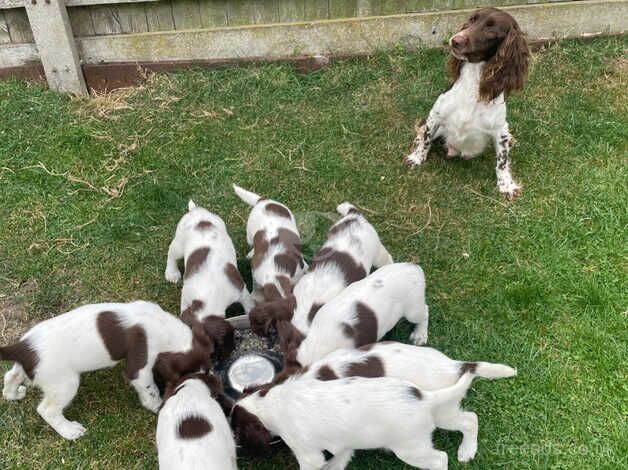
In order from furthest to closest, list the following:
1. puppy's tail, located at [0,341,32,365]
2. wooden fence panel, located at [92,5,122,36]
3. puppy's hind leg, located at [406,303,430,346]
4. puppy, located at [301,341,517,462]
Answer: wooden fence panel, located at [92,5,122,36] < puppy's hind leg, located at [406,303,430,346] < puppy's tail, located at [0,341,32,365] < puppy, located at [301,341,517,462]

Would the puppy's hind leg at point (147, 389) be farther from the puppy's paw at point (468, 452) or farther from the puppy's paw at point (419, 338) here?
the puppy's paw at point (468, 452)

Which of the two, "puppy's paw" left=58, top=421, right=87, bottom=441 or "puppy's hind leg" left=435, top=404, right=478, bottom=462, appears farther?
"puppy's paw" left=58, top=421, right=87, bottom=441

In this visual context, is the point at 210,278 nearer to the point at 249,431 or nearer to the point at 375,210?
the point at 249,431

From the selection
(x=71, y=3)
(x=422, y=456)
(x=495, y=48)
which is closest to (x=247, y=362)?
(x=422, y=456)

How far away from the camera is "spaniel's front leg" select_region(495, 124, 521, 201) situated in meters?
4.82

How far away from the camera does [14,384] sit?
3.49 meters

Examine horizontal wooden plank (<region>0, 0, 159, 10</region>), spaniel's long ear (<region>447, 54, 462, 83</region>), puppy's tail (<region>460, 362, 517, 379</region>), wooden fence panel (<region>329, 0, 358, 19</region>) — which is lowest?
puppy's tail (<region>460, 362, 517, 379</region>)

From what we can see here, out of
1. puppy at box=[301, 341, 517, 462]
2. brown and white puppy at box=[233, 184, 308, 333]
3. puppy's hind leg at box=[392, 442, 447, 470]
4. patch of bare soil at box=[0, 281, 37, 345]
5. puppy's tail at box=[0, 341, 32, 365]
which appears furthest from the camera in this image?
patch of bare soil at box=[0, 281, 37, 345]

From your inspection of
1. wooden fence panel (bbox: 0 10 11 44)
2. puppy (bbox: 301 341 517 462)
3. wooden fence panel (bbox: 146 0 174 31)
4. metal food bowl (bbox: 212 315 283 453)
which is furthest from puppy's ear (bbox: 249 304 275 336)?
wooden fence panel (bbox: 0 10 11 44)

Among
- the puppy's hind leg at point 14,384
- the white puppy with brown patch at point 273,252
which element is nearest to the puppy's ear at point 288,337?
the white puppy with brown patch at point 273,252

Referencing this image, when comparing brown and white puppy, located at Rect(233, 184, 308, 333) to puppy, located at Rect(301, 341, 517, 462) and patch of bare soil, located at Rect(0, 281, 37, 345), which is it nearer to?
puppy, located at Rect(301, 341, 517, 462)

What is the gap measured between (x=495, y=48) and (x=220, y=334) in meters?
2.92

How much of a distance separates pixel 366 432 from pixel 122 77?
479cm

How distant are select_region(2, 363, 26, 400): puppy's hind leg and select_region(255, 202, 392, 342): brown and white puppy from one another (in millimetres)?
1452
